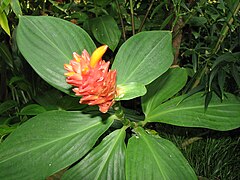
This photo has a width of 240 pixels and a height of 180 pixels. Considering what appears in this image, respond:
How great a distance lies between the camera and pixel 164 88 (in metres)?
0.82

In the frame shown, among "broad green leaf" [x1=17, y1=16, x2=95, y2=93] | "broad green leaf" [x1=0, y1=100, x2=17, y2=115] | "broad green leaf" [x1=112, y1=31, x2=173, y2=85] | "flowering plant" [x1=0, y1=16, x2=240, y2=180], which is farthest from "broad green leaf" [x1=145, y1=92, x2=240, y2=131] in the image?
"broad green leaf" [x1=0, y1=100, x2=17, y2=115]

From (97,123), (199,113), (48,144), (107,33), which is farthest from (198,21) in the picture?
(48,144)

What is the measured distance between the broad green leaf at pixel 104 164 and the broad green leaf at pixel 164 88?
140mm

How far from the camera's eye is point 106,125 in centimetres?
71

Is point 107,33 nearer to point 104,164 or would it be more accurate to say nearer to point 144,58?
point 144,58

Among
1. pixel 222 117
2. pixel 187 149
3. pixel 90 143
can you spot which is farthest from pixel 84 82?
pixel 187 149

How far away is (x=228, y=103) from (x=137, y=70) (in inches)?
9.0

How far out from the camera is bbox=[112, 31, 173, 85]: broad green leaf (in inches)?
27.9

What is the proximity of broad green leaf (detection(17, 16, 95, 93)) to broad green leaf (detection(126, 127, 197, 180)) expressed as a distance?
19 centimetres

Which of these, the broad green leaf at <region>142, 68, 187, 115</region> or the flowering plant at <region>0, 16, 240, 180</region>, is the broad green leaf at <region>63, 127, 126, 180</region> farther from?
the broad green leaf at <region>142, 68, 187, 115</region>

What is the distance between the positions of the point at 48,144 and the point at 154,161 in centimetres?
22

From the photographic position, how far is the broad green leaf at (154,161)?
0.65 meters

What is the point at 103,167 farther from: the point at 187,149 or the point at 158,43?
the point at 187,149

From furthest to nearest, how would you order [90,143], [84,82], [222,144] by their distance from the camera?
1. [222,144]
2. [90,143]
3. [84,82]
